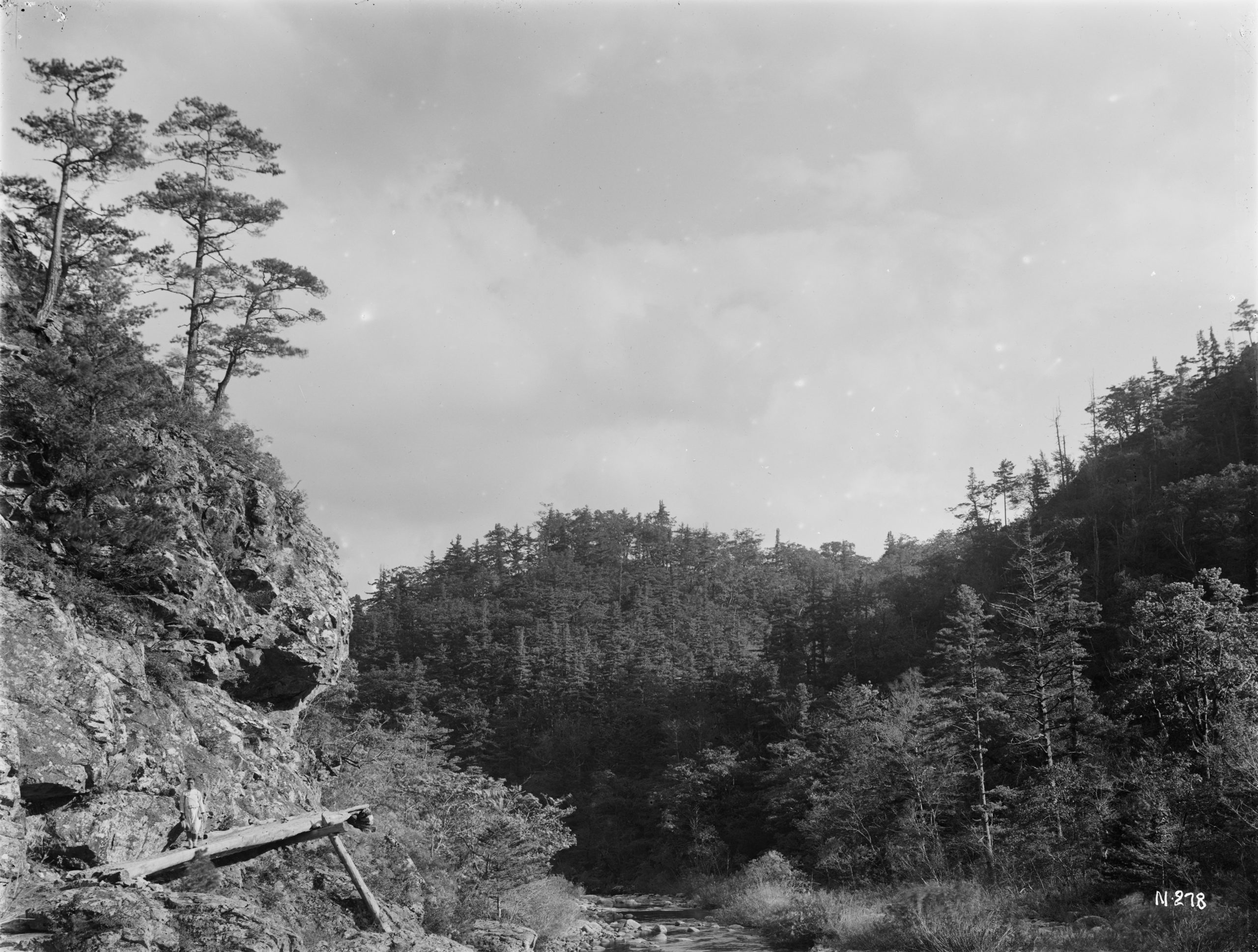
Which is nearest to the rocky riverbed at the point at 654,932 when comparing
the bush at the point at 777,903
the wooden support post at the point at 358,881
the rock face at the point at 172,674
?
the bush at the point at 777,903

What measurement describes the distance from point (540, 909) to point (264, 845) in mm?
18138

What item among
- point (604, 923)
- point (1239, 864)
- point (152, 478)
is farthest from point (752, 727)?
point (152, 478)

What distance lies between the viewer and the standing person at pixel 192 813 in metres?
15.3

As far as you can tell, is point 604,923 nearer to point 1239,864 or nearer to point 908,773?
point 908,773

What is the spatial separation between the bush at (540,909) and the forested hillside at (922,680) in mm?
4236

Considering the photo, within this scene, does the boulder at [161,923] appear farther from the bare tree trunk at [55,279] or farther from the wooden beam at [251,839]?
the bare tree trunk at [55,279]

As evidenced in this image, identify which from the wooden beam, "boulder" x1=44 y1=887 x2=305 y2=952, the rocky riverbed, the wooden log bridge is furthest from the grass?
"boulder" x1=44 y1=887 x2=305 y2=952

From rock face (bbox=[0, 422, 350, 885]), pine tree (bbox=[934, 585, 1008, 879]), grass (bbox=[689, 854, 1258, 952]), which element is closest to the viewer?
rock face (bbox=[0, 422, 350, 885])

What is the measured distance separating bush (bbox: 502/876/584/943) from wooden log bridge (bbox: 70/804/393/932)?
1148cm

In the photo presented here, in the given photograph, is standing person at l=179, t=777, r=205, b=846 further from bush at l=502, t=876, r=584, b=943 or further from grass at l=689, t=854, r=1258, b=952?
grass at l=689, t=854, r=1258, b=952

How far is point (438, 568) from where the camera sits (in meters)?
142

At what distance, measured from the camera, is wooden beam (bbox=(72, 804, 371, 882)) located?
12.2 m

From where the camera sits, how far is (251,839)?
1515 cm

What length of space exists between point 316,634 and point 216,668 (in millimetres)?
4126
